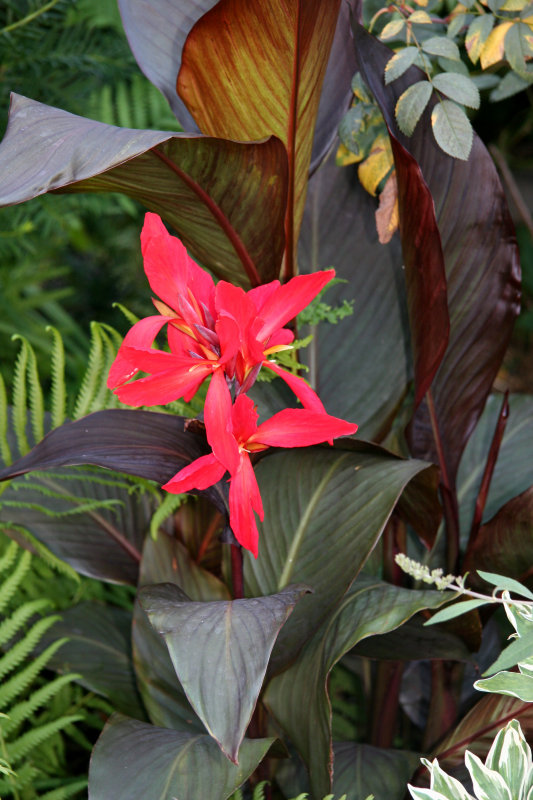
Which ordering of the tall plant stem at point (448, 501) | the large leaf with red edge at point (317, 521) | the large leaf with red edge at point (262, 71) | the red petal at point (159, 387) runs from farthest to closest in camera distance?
the tall plant stem at point (448, 501)
the large leaf with red edge at point (317, 521)
the large leaf with red edge at point (262, 71)
the red petal at point (159, 387)

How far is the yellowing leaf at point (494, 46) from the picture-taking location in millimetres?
774

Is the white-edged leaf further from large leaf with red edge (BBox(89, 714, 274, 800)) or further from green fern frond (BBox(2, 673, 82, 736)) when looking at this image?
green fern frond (BBox(2, 673, 82, 736))

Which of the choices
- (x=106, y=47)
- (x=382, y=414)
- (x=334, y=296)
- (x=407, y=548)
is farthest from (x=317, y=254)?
(x=106, y=47)

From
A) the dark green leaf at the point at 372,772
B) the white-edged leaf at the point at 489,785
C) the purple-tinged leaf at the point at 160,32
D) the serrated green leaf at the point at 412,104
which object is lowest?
the dark green leaf at the point at 372,772

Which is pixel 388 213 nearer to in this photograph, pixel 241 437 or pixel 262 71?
pixel 262 71

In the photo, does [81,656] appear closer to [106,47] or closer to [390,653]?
[390,653]

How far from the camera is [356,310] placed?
914 mm

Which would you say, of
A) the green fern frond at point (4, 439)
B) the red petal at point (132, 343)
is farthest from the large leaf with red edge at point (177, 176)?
the green fern frond at point (4, 439)

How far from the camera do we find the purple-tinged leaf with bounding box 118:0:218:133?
75cm

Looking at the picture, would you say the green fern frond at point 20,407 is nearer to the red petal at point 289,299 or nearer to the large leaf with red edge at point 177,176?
the large leaf with red edge at point 177,176

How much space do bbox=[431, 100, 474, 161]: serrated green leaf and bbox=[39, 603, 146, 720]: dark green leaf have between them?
670mm

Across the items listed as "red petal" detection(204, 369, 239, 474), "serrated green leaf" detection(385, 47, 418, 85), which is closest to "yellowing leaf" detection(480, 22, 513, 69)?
"serrated green leaf" detection(385, 47, 418, 85)

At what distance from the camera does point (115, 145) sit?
0.52 m

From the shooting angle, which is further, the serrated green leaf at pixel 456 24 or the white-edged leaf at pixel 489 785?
the serrated green leaf at pixel 456 24
